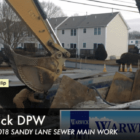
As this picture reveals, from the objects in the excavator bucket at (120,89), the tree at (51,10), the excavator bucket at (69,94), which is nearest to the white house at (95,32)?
the tree at (51,10)

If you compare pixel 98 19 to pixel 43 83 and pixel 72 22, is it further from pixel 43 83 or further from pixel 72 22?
pixel 43 83

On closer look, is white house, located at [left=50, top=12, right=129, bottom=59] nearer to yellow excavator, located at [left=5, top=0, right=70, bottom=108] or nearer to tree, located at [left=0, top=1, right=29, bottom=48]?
yellow excavator, located at [left=5, top=0, right=70, bottom=108]

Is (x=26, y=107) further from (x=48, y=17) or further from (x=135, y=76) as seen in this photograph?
(x=135, y=76)

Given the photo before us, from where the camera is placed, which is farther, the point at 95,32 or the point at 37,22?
the point at 95,32

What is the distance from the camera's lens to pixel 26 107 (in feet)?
12.7

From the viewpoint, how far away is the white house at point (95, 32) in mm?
4289

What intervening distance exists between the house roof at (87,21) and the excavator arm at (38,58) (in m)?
0.53

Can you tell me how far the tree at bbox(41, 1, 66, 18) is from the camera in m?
4.02

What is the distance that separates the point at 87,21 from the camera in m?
4.44

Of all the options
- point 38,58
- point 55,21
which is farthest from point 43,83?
point 55,21

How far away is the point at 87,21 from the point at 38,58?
1.30 metres

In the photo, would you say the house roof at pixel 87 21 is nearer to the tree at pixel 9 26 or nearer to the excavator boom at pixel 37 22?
the excavator boom at pixel 37 22

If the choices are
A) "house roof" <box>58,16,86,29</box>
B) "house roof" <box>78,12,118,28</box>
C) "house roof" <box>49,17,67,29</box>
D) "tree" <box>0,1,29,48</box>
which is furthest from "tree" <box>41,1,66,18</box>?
"tree" <box>0,1,29,48</box>

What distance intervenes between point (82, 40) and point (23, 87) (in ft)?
4.90
